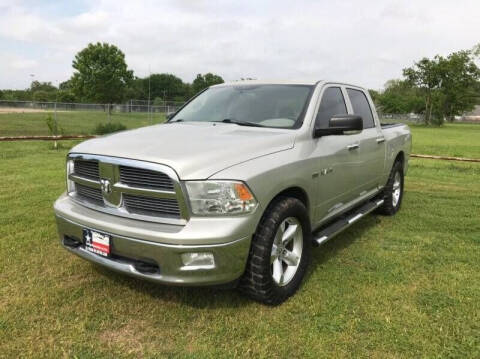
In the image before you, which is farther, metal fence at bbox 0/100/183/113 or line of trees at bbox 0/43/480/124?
line of trees at bbox 0/43/480/124

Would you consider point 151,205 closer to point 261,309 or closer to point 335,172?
point 261,309

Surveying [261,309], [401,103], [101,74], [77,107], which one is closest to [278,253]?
[261,309]

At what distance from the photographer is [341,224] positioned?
412 centimetres

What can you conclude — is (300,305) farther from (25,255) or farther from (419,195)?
(419,195)

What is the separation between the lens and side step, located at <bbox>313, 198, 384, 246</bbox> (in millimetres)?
3715

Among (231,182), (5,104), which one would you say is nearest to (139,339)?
(231,182)

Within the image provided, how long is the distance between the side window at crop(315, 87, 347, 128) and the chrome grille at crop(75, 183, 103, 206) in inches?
77.5

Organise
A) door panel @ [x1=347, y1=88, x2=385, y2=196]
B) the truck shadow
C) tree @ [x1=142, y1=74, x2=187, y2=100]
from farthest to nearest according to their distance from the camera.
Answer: tree @ [x1=142, y1=74, x2=187, y2=100]
door panel @ [x1=347, y1=88, x2=385, y2=196]
the truck shadow

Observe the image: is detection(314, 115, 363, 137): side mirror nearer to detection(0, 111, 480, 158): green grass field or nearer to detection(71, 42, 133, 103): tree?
detection(0, 111, 480, 158): green grass field

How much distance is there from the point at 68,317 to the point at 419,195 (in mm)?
6150

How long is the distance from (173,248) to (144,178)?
1.71 feet

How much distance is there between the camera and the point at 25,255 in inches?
159

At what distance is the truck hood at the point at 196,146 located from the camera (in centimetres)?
271

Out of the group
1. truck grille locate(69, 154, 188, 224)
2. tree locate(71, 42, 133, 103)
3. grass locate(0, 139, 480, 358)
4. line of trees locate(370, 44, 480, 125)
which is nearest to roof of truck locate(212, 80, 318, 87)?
grass locate(0, 139, 480, 358)
